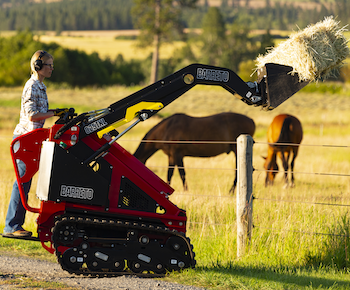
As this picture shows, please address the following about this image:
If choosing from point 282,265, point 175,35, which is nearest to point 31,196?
point 282,265

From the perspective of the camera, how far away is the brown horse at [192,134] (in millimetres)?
10961

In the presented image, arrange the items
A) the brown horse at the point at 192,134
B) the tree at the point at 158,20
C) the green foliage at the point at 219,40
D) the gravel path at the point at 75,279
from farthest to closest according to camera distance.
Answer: the green foliage at the point at 219,40
the tree at the point at 158,20
the brown horse at the point at 192,134
the gravel path at the point at 75,279

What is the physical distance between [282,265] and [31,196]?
16.9ft

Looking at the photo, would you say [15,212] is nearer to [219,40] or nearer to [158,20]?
[158,20]

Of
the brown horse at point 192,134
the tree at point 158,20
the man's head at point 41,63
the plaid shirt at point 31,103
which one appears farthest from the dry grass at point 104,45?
the plaid shirt at point 31,103

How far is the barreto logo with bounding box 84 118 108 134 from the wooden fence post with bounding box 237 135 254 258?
171 cm

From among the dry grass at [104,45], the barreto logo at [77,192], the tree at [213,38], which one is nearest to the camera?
the barreto logo at [77,192]

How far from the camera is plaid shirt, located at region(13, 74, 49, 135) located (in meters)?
4.88

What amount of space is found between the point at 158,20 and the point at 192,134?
42739mm

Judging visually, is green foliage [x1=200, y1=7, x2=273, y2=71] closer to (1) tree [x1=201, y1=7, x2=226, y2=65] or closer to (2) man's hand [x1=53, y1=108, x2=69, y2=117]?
(1) tree [x1=201, y1=7, x2=226, y2=65]

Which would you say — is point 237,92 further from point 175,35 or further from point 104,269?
point 175,35

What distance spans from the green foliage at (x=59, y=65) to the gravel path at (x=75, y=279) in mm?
61273

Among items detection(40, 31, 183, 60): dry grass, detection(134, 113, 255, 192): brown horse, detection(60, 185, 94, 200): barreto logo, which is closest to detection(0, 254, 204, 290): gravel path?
detection(60, 185, 94, 200): barreto logo

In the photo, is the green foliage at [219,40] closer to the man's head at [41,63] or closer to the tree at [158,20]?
the tree at [158,20]
